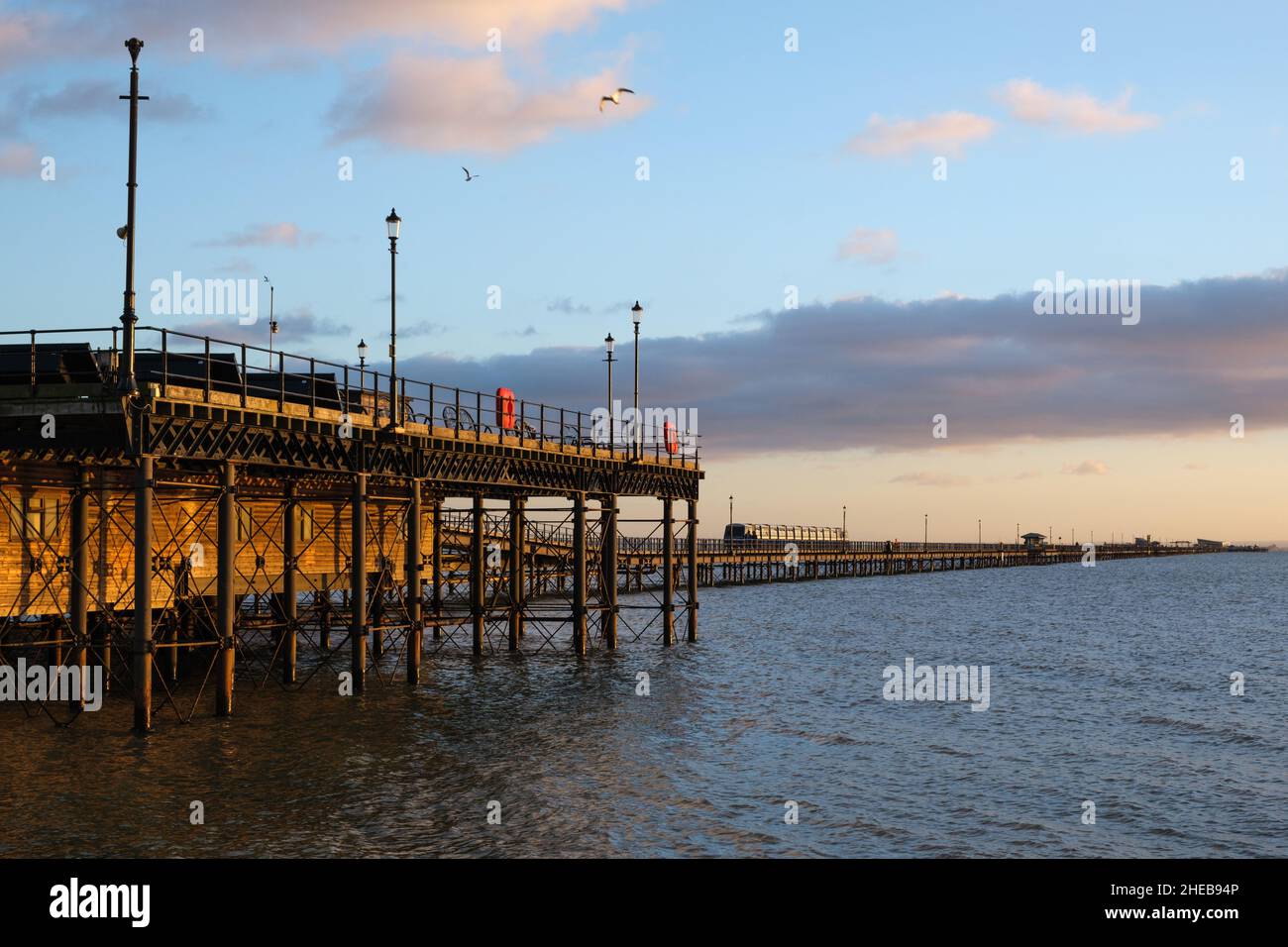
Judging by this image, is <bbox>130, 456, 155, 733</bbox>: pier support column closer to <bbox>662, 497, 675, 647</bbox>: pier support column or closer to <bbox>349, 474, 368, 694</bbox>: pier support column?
<bbox>349, 474, 368, 694</bbox>: pier support column

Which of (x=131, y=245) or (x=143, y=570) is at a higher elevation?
(x=131, y=245)

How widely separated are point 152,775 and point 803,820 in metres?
12.2

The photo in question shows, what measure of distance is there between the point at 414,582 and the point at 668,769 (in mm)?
12969

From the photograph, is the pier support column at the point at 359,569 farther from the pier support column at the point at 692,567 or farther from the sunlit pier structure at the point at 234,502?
the pier support column at the point at 692,567

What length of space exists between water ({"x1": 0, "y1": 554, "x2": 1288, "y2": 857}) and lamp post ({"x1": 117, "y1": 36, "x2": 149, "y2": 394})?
26.0ft

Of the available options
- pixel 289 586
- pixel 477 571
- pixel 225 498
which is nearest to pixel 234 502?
pixel 225 498

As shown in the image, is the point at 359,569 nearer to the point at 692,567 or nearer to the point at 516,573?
the point at 516,573

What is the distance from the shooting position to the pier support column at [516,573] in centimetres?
4747

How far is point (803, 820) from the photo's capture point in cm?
2194

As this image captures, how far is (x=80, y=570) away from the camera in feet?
99.9

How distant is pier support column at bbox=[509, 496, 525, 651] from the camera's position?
156 ft

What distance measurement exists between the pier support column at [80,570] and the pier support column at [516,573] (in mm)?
18459
